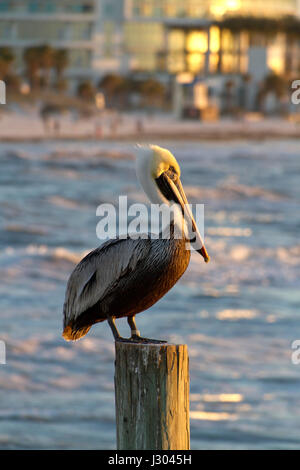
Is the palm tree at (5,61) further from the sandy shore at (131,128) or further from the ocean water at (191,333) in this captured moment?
the ocean water at (191,333)

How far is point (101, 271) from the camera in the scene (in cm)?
455

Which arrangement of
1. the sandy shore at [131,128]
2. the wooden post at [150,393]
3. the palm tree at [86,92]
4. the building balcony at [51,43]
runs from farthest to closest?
1. the building balcony at [51,43]
2. the palm tree at [86,92]
3. the sandy shore at [131,128]
4. the wooden post at [150,393]

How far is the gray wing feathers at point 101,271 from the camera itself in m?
4.46

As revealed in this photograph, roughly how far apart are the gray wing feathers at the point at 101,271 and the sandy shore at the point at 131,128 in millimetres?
41883

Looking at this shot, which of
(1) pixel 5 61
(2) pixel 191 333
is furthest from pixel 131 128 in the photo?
(2) pixel 191 333

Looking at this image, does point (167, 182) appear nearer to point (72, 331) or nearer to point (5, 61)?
point (72, 331)

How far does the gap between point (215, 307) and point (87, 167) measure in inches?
1043

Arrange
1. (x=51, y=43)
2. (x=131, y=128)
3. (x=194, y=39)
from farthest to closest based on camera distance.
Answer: (x=194, y=39), (x=51, y=43), (x=131, y=128)

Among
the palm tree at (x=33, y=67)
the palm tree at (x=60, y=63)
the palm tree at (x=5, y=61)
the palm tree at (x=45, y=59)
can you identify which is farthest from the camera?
the palm tree at (x=60, y=63)

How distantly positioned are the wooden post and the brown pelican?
0.28 meters

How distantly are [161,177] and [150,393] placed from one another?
952mm

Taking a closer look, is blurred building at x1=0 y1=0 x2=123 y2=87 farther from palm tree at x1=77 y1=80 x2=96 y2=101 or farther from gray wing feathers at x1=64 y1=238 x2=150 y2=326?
gray wing feathers at x1=64 y1=238 x2=150 y2=326

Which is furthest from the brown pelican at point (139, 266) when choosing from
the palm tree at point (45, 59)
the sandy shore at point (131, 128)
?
the palm tree at point (45, 59)
